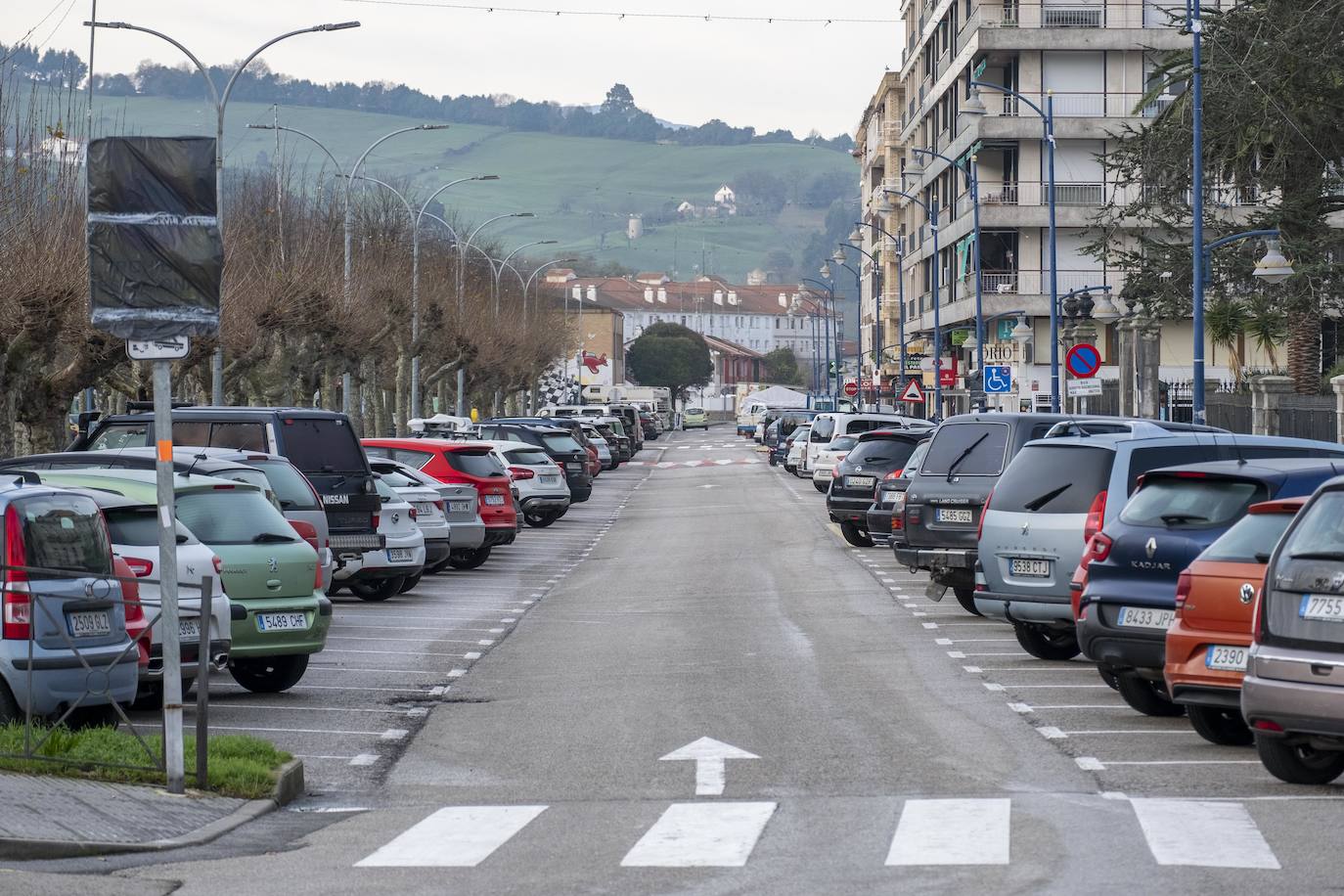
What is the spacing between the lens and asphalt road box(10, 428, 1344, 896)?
8.16m

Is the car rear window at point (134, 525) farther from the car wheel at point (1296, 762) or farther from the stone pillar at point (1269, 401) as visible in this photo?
the stone pillar at point (1269, 401)

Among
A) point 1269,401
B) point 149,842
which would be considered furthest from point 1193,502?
point 1269,401

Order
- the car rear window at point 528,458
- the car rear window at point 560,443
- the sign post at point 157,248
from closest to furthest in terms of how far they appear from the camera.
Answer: the sign post at point 157,248 → the car rear window at point 528,458 → the car rear window at point 560,443

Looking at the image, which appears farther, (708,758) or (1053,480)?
(1053,480)

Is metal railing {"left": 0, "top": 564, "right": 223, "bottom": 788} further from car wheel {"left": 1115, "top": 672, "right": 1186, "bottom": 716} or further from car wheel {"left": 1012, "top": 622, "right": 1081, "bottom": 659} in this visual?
car wheel {"left": 1012, "top": 622, "right": 1081, "bottom": 659}

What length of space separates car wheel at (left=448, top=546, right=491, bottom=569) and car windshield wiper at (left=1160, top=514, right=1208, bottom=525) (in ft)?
56.2

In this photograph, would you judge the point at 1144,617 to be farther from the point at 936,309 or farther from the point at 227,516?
the point at 936,309

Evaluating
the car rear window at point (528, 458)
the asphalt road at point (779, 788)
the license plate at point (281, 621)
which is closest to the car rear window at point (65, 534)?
the asphalt road at point (779, 788)

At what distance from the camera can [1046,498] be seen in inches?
646

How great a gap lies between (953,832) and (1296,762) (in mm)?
2533

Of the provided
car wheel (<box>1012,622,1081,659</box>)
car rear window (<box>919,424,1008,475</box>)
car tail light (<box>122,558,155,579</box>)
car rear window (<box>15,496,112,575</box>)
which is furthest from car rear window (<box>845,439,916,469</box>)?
car rear window (<box>15,496,112,575</box>)

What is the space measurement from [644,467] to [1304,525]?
6397 cm

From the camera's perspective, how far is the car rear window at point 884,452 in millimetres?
31406

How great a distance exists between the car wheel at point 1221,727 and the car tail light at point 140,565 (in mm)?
6906
